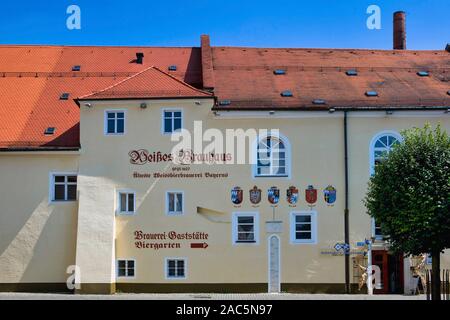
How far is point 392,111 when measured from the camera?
31203 millimetres

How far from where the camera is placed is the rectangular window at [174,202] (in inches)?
1209

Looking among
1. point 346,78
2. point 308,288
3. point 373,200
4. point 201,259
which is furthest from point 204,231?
point 346,78

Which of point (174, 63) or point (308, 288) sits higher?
point (174, 63)

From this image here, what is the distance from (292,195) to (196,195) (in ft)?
13.9

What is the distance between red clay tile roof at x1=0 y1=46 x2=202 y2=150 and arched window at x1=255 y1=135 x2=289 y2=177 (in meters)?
5.64

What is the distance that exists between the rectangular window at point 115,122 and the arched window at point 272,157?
6.18 m

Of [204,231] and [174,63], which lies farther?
[174,63]

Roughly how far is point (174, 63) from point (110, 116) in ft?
23.5

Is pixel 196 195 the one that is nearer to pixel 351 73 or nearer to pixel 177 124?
pixel 177 124

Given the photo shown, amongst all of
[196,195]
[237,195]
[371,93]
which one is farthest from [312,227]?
[371,93]

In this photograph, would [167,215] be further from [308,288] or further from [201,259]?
[308,288]

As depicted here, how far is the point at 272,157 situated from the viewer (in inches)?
1222

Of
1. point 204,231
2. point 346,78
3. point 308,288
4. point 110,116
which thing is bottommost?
point 308,288
